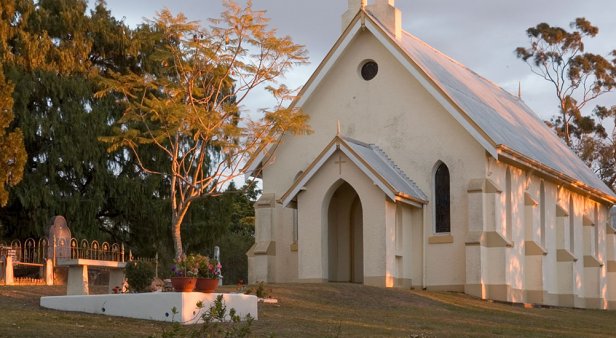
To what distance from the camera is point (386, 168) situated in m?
35.8

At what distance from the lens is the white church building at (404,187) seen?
34719 millimetres

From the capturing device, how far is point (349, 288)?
29.7 m

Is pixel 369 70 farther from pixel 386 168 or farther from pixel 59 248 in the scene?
pixel 59 248

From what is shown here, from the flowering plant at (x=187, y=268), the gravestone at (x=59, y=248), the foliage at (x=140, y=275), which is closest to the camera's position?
the flowering plant at (x=187, y=268)

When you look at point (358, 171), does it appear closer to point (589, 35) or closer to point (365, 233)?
point (365, 233)

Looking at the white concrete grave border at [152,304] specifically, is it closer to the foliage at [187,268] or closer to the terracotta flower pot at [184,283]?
the terracotta flower pot at [184,283]

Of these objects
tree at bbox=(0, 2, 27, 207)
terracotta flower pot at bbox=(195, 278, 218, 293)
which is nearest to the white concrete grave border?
terracotta flower pot at bbox=(195, 278, 218, 293)

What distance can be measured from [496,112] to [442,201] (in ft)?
23.3

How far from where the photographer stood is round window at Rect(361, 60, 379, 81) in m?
38.1

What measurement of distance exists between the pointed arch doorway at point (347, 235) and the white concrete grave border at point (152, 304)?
1595 centimetres

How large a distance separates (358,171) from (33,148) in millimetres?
18554

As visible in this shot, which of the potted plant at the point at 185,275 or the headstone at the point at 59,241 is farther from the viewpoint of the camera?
the headstone at the point at 59,241

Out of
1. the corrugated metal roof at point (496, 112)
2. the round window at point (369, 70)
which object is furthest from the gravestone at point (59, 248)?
the corrugated metal roof at point (496, 112)

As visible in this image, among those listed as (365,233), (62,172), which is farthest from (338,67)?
(62,172)
